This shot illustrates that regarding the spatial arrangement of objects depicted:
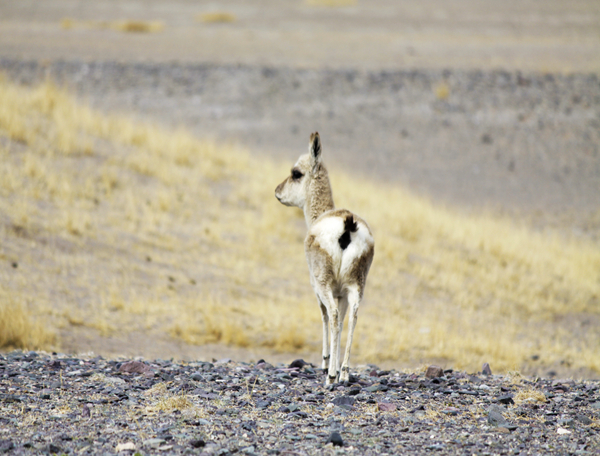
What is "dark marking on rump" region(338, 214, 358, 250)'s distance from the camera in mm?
7023

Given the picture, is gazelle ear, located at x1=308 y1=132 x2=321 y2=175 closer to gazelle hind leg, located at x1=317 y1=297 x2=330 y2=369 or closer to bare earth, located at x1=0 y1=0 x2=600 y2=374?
gazelle hind leg, located at x1=317 y1=297 x2=330 y2=369

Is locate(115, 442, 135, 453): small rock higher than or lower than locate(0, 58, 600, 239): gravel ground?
lower

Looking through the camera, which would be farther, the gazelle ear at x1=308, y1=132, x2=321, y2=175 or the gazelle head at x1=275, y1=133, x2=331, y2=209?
the gazelle head at x1=275, y1=133, x2=331, y2=209

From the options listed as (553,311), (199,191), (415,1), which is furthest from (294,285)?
(415,1)

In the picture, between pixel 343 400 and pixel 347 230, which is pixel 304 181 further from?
pixel 343 400

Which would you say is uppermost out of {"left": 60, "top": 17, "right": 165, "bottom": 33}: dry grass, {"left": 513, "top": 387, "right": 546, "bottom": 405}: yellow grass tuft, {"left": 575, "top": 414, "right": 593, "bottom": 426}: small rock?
{"left": 60, "top": 17, "right": 165, "bottom": 33}: dry grass

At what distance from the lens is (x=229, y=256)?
52.6 feet

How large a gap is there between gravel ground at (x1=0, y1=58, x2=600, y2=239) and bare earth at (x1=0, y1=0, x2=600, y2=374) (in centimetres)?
9

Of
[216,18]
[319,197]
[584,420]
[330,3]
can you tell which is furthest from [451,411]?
[330,3]

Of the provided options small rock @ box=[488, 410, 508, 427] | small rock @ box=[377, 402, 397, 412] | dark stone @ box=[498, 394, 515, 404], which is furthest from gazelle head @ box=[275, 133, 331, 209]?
small rock @ box=[488, 410, 508, 427]

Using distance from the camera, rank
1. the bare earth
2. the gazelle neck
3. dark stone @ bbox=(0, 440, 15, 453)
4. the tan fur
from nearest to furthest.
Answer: dark stone @ bbox=(0, 440, 15, 453), the tan fur, the gazelle neck, the bare earth

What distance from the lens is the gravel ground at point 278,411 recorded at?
5820 millimetres

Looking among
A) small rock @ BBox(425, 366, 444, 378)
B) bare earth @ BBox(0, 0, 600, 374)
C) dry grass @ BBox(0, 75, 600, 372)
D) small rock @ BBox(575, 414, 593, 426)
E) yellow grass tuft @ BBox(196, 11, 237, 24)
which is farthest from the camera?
yellow grass tuft @ BBox(196, 11, 237, 24)

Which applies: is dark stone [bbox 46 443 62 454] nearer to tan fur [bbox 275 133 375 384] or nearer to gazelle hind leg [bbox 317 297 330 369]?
tan fur [bbox 275 133 375 384]
